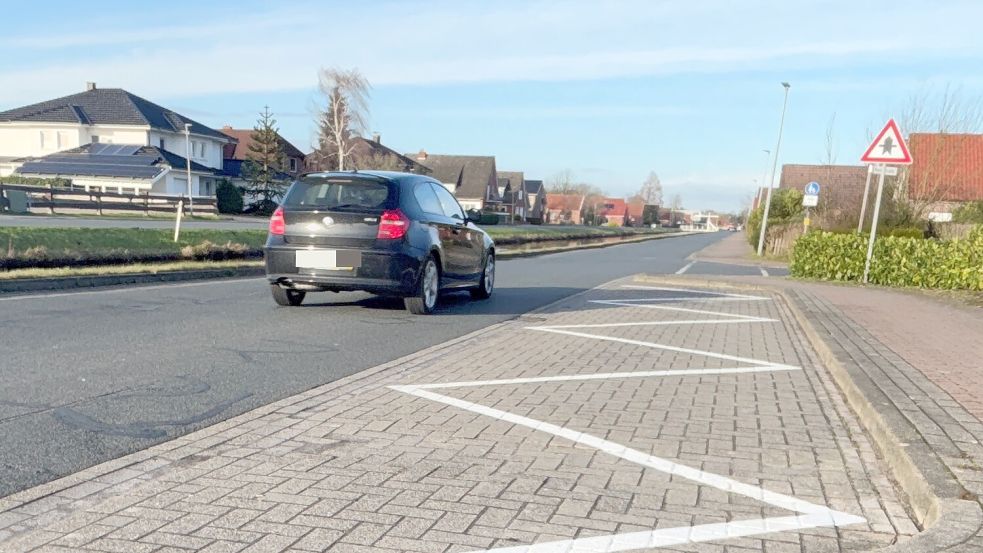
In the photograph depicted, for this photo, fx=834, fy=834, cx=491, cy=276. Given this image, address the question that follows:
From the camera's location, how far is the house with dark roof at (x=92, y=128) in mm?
59750

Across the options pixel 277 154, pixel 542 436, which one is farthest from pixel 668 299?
pixel 277 154

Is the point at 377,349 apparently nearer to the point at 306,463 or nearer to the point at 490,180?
the point at 306,463

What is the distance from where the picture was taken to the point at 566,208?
445 feet

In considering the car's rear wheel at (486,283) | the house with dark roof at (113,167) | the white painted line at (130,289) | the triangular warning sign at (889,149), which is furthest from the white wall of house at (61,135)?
the triangular warning sign at (889,149)

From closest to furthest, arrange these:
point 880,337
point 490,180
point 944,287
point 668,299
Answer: point 880,337
point 668,299
point 944,287
point 490,180

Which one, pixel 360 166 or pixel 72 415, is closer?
pixel 72 415

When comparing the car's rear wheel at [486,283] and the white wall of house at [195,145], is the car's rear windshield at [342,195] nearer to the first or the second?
the car's rear wheel at [486,283]

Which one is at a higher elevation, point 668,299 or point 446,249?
point 446,249

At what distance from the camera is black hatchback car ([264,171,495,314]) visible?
920 centimetres

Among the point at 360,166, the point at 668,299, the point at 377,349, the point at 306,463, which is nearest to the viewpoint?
the point at 306,463

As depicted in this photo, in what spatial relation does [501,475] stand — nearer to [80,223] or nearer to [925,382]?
[925,382]

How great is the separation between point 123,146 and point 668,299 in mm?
Answer: 52458

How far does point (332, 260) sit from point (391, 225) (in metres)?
0.76

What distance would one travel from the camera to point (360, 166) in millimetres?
64562
